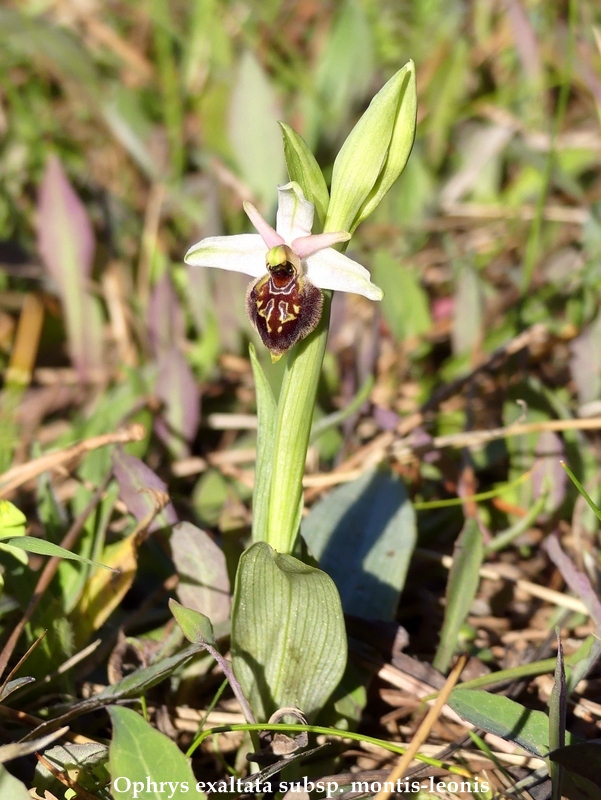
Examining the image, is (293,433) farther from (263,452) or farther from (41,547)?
(41,547)

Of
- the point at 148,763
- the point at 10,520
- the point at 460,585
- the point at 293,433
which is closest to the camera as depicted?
the point at 148,763

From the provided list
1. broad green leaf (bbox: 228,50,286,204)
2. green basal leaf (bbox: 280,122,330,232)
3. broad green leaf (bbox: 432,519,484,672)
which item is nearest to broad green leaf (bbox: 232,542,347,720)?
broad green leaf (bbox: 432,519,484,672)

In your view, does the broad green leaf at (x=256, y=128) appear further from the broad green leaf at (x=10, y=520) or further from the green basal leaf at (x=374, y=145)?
the broad green leaf at (x=10, y=520)

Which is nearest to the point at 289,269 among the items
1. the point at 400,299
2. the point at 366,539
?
the point at 366,539

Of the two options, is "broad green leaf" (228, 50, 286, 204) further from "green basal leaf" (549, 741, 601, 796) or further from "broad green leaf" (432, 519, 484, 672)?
"green basal leaf" (549, 741, 601, 796)

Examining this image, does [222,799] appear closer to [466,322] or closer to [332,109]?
[466,322]
